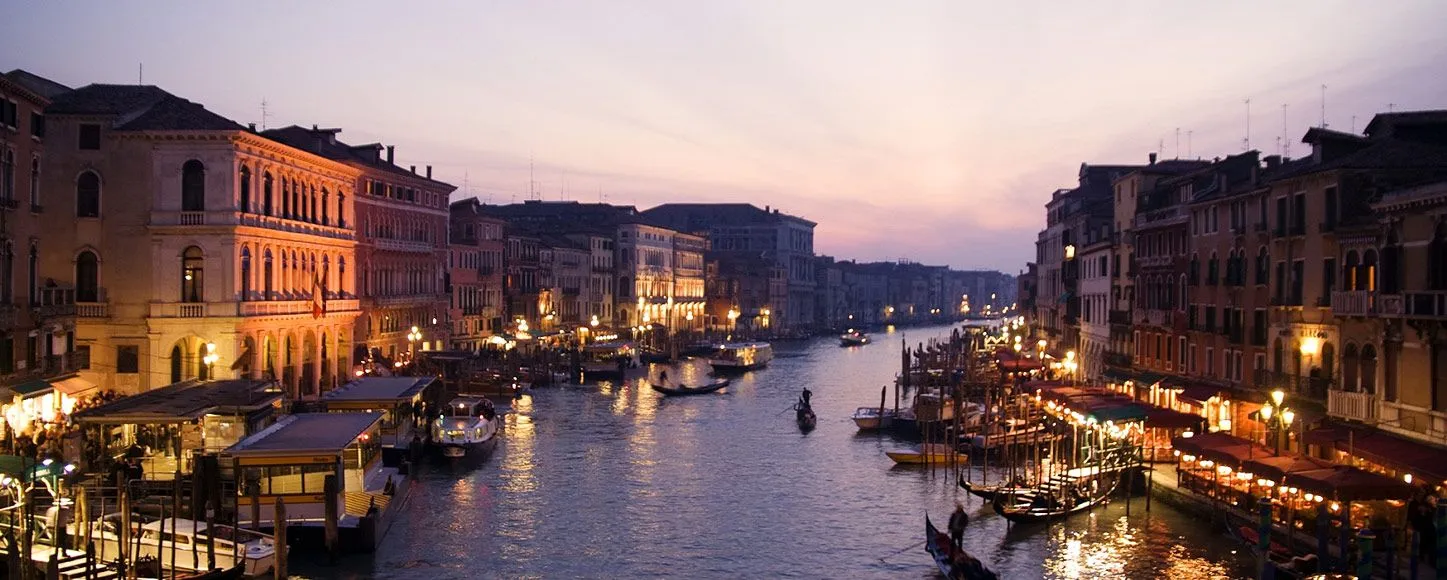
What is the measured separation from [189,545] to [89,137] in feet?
54.3

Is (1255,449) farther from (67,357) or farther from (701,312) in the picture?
(701,312)

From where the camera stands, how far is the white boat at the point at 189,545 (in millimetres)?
17156

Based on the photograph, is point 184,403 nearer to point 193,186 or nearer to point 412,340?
point 193,186

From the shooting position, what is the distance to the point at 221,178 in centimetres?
3167

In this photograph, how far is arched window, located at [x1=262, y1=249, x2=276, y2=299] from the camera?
33.1 m

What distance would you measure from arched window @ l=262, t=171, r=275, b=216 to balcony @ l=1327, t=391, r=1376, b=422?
23.4 metres

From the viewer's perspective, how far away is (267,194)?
33.6 m

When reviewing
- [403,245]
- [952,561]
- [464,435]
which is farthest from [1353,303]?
[403,245]

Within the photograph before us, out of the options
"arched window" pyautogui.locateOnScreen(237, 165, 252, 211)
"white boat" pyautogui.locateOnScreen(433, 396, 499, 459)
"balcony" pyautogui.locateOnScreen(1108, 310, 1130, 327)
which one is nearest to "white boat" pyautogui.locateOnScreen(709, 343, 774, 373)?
"balcony" pyautogui.locateOnScreen(1108, 310, 1130, 327)

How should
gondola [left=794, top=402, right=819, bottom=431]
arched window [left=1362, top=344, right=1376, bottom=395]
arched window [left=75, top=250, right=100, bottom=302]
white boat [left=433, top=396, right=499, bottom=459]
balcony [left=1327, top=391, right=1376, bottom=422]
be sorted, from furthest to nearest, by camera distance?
gondola [left=794, top=402, right=819, bottom=431] → arched window [left=75, top=250, right=100, bottom=302] → white boat [left=433, top=396, right=499, bottom=459] → arched window [left=1362, top=344, right=1376, bottom=395] → balcony [left=1327, top=391, right=1376, bottom=422]

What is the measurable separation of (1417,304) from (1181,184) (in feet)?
49.3

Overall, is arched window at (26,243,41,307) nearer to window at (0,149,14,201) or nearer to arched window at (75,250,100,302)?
window at (0,149,14,201)

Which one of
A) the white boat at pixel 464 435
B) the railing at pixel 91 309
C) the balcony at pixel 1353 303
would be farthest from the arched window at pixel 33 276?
the balcony at pixel 1353 303

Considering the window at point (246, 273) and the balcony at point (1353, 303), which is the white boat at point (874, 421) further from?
the balcony at point (1353, 303)
